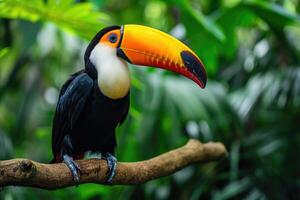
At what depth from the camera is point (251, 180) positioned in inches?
107

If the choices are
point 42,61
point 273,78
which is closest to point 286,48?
point 273,78

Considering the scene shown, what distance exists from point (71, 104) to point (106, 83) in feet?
0.50

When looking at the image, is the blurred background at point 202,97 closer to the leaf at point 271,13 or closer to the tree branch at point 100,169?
the leaf at point 271,13

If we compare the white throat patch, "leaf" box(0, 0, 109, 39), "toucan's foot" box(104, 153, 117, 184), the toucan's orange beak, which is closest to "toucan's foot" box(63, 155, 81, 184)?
"toucan's foot" box(104, 153, 117, 184)

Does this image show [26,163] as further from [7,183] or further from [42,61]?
[42,61]

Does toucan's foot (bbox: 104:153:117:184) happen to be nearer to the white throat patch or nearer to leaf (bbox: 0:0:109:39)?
the white throat patch

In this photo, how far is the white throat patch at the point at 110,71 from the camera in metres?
1.48

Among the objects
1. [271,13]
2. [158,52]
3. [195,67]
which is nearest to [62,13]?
[158,52]

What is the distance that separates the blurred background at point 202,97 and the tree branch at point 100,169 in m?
0.46

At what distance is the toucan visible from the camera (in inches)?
57.7

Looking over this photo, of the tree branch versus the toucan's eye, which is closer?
the tree branch

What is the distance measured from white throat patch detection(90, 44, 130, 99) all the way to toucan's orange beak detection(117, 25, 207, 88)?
0.09 ft

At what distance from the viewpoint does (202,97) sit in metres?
2.56

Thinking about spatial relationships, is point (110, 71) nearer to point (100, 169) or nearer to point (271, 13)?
point (100, 169)
